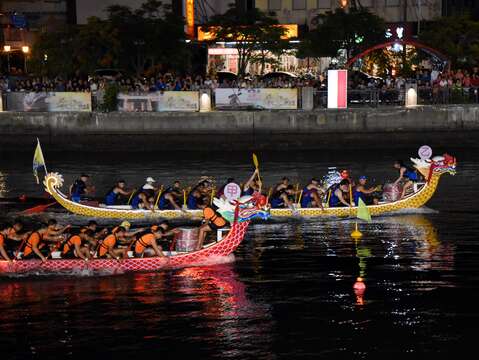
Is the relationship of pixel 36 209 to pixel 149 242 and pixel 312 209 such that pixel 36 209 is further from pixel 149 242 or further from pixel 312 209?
pixel 149 242

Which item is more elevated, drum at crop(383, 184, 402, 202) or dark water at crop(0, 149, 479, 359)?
drum at crop(383, 184, 402, 202)

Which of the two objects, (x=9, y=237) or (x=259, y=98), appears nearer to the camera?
(x=9, y=237)

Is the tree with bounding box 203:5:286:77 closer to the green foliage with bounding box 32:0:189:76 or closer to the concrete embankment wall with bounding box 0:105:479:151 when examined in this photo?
the green foliage with bounding box 32:0:189:76

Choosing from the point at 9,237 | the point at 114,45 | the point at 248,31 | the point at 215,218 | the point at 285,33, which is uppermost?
the point at 248,31

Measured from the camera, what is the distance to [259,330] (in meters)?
19.7

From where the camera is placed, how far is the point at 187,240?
79.8 ft

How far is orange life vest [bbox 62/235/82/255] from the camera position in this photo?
23.5 meters

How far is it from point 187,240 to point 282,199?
6.34 meters

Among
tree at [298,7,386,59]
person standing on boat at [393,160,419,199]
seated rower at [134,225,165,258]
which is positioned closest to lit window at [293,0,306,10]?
tree at [298,7,386,59]

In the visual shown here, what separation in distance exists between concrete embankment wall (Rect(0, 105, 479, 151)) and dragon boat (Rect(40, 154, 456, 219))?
15412 mm

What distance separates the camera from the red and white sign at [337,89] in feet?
147

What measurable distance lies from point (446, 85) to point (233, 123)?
1031cm

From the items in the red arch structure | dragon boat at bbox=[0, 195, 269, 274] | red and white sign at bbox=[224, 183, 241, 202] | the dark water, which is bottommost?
the dark water

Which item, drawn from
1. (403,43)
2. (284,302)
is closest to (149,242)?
(284,302)
